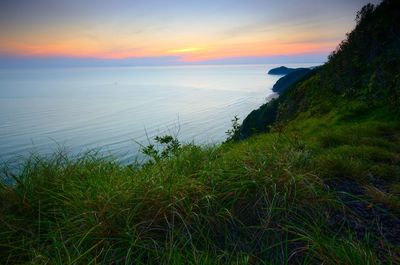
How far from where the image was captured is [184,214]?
3650 millimetres

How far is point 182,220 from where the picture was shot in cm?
345

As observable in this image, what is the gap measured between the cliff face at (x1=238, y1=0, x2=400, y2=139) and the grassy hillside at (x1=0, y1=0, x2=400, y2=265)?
356 inches

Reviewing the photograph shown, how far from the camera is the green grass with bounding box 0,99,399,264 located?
3078 mm

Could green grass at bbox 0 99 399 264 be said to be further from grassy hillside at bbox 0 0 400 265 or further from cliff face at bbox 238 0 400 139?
cliff face at bbox 238 0 400 139

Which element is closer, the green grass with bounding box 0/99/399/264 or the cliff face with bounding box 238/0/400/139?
the green grass with bounding box 0/99/399/264

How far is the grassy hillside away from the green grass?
2 centimetres

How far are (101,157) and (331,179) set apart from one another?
407 cm

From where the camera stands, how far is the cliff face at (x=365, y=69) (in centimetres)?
1453

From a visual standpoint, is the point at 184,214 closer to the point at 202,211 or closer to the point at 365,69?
the point at 202,211

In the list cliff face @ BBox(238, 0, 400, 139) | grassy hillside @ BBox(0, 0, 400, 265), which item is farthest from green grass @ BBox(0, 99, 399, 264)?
cliff face @ BBox(238, 0, 400, 139)

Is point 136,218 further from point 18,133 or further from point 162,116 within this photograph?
point 162,116

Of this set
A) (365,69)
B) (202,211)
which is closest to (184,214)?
(202,211)

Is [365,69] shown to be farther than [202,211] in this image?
Yes

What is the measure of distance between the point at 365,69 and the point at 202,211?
20.4 m
